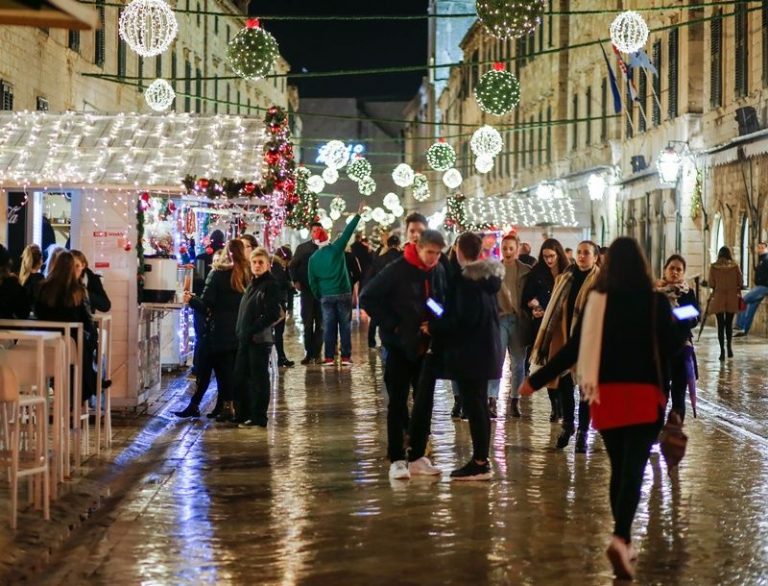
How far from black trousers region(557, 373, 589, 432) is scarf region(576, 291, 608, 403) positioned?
4223mm

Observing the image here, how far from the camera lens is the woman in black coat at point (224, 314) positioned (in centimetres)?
1460

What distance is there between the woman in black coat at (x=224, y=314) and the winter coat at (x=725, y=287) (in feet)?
35.4

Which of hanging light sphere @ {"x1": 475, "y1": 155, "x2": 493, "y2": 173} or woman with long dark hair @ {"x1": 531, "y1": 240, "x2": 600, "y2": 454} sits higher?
hanging light sphere @ {"x1": 475, "y1": 155, "x2": 493, "y2": 173}

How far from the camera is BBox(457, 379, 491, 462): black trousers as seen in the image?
34.7ft

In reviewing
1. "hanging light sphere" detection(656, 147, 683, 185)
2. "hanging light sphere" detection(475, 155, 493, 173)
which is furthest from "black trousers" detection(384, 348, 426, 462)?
"hanging light sphere" detection(475, 155, 493, 173)

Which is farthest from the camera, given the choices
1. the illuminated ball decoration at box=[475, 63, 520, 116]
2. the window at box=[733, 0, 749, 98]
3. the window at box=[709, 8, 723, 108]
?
the window at box=[709, 8, 723, 108]

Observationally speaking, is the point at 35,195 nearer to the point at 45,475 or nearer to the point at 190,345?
the point at 190,345

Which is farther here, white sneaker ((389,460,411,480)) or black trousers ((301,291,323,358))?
black trousers ((301,291,323,358))

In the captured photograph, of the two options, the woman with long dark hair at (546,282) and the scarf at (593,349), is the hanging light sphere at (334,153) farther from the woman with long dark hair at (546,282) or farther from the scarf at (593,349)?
the scarf at (593,349)

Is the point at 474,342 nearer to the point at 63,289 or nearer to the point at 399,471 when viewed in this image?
the point at 399,471

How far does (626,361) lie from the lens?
7.69 m

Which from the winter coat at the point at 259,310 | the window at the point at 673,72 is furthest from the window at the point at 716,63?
the winter coat at the point at 259,310

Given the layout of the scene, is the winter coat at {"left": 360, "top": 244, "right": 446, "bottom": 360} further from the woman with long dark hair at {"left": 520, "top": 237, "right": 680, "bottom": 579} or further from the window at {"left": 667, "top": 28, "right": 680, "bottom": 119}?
the window at {"left": 667, "top": 28, "right": 680, "bottom": 119}

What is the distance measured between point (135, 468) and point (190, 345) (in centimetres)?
996
